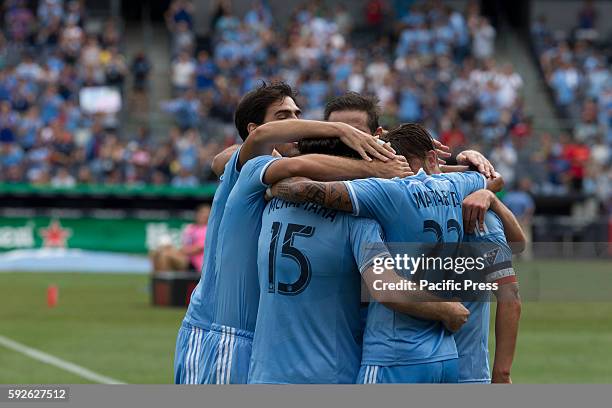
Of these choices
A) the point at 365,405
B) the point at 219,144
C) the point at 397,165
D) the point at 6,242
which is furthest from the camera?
the point at 219,144

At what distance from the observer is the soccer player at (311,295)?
587 centimetres

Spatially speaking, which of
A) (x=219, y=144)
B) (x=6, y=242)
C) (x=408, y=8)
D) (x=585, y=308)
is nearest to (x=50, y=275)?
(x=6, y=242)

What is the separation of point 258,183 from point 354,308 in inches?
29.2

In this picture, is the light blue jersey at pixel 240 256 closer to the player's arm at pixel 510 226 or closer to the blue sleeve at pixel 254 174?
the blue sleeve at pixel 254 174

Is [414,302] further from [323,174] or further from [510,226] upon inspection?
[510,226]

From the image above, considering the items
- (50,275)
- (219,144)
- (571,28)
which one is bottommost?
(50,275)

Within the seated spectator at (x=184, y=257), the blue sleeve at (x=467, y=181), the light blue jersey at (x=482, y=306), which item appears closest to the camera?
the light blue jersey at (x=482, y=306)

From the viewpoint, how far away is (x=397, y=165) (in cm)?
595

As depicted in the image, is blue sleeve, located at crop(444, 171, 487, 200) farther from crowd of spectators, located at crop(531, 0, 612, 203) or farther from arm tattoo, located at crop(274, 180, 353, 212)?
crowd of spectators, located at crop(531, 0, 612, 203)

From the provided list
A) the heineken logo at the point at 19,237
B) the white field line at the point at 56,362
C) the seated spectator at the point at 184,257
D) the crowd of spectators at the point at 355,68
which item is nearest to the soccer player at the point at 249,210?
the white field line at the point at 56,362

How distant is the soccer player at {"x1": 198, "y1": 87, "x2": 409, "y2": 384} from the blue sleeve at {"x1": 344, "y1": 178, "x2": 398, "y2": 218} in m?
0.14

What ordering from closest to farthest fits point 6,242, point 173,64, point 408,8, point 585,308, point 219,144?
point 585,308 < point 6,242 < point 219,144 < point 173,64 < point 408,8

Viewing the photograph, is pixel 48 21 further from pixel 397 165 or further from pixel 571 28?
pixel 397 165

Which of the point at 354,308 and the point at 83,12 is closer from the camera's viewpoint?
the point at 354,308
